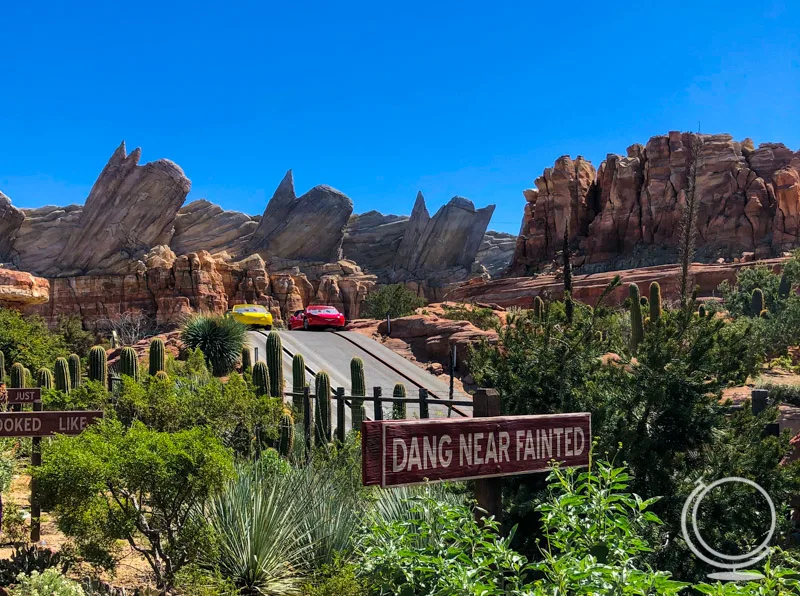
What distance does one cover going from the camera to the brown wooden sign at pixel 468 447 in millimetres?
3209

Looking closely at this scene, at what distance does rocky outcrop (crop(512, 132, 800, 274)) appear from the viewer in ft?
198

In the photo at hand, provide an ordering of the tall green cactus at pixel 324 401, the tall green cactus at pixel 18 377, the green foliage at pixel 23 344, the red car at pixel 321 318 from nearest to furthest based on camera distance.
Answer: the tall green cactus at pixel 324 401, the tall green cactus at pixel 18 377, the green foliage at pixel 23 344, the red car at pixel 321 318

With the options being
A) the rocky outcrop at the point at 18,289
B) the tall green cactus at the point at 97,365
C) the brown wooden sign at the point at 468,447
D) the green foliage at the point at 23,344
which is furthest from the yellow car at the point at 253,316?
the brown wooden sign at the point at 468,447

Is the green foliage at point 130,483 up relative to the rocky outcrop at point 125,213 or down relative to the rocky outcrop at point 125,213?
down

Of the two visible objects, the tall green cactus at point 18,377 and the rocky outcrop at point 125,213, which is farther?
the rocky outcrop at point 125,213

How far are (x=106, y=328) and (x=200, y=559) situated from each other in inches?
2257

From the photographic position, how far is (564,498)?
124 inches

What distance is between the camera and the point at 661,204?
6525cm

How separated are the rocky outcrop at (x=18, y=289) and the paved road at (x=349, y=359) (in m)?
8.28

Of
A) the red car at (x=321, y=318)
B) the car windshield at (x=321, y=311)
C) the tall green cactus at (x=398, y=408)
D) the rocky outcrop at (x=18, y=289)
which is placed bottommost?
the tall green cactus at (x=398, y=408)

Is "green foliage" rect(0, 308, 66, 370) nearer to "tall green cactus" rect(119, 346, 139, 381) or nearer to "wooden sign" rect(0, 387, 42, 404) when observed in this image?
"tall green cactus" rect(119, 346, 139, 381)

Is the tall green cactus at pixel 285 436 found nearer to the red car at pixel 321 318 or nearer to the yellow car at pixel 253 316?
the yellow car at pixel 253 316

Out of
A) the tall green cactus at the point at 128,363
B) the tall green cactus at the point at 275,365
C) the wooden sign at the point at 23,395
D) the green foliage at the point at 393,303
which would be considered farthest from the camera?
the green foliage at the point at 393,303

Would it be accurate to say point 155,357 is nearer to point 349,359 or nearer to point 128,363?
point 128,363
